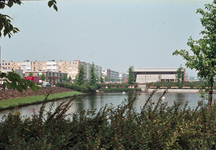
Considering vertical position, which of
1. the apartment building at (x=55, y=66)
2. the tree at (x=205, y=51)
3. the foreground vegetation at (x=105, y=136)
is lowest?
the foreground vegetation at (x=105, y=136)

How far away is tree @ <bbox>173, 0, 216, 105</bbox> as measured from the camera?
305 inches

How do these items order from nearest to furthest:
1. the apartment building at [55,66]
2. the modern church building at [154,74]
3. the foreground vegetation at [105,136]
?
the foreground vegetation at [105,136] → the modern church building at [154,74] → the apartment building at [55,66]

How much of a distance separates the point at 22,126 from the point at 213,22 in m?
8.25

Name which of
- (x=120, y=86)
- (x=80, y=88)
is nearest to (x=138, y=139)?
(x=80, y=88)

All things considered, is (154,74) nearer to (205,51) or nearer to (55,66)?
(55,66)

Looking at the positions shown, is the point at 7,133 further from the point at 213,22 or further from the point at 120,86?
the point at 120,86

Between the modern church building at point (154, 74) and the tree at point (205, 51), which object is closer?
the tree at point (205, 51)

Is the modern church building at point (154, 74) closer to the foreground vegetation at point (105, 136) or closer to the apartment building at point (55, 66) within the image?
the apartment building at point (55, 66)

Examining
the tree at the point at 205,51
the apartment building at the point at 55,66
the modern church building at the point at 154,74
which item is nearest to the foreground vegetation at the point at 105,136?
the tree at the point at 205,51

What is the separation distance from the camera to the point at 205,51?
802cm

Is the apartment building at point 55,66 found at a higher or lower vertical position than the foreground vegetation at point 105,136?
higher

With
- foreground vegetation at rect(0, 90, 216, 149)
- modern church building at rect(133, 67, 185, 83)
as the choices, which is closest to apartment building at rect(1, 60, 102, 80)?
modern church building at rect(133, 67, 185, 83)

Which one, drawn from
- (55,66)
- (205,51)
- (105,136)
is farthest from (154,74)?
(105,136)

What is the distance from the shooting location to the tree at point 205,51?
774 centimetres
